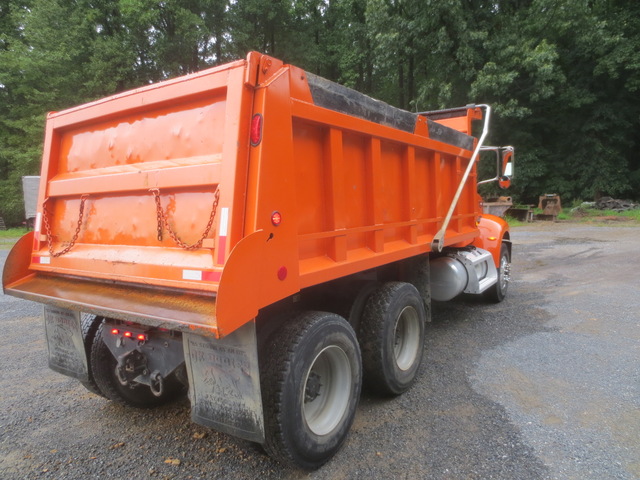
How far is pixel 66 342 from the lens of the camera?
3.04 m

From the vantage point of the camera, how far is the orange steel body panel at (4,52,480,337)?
7.23ft

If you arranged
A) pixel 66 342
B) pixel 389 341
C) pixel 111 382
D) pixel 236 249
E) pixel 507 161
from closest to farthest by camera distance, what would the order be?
pixel 236 249 < pixel 66 342 < pixel 111 382 < pixel 389 341 < pixel 507 161

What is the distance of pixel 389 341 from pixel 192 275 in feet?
5.63

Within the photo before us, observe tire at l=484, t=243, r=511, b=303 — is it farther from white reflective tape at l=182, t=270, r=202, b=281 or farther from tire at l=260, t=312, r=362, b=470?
white reflective tape at l=182, t=270, r=202, b=281

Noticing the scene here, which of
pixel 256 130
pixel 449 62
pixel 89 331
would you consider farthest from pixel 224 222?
pixel 449 62

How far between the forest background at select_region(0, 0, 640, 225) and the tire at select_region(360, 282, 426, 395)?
759 inches

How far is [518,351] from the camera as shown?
4.41 m

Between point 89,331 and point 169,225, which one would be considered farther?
point 89,331

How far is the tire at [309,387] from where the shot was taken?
2303mm

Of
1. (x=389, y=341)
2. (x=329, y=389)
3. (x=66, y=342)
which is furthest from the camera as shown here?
(x=389, y=341)

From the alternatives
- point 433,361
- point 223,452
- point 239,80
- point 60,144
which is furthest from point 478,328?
point 60,144

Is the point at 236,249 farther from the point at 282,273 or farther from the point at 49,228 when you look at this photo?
the point at 49,228

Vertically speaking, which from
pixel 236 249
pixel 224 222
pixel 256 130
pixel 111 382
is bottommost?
pixel 111 382

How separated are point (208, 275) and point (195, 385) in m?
0.68
